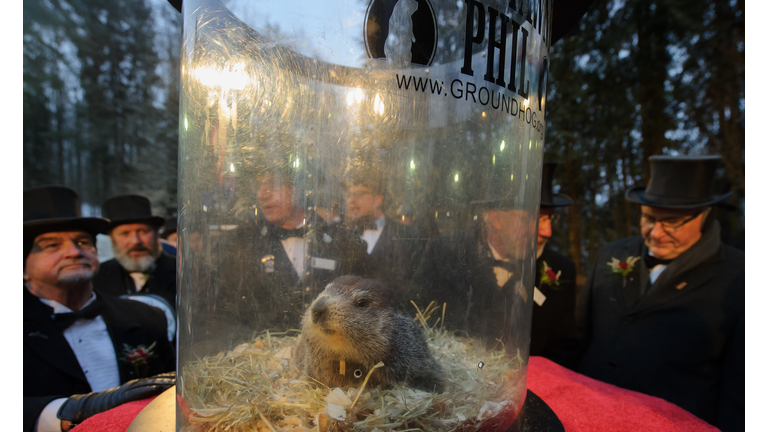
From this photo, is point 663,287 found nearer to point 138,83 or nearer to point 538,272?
point 538,272

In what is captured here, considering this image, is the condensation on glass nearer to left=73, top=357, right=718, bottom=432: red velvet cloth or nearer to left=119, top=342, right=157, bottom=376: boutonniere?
left=73, top=357, right=718, bottom=432: red velvet cloth

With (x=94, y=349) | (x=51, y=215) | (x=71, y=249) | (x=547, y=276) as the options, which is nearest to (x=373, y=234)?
(x=547, y=276)

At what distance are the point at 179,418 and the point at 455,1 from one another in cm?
152

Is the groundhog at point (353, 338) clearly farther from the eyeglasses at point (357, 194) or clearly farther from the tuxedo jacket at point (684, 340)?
the tuxedo jacket at point (684, 340)

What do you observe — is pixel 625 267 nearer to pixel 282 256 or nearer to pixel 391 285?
pixel 391 285

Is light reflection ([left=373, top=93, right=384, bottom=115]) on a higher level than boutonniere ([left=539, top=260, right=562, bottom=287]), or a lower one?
higher

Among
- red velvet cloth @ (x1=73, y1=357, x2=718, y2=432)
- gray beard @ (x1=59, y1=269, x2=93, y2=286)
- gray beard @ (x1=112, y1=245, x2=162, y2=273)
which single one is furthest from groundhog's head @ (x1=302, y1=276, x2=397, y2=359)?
gray beard @ (x1=112, y1=245, x2=162, y2=273)

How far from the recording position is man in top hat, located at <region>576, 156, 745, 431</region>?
264 centimetres

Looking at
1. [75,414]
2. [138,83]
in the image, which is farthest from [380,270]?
[138,83]

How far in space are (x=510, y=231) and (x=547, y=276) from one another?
2.19 m

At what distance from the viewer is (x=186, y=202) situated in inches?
49.6

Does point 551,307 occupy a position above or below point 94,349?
above

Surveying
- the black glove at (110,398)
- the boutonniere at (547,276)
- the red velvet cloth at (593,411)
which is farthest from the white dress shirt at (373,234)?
the boutonniere at (547,276)

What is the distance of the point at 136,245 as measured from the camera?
13.0 feet
